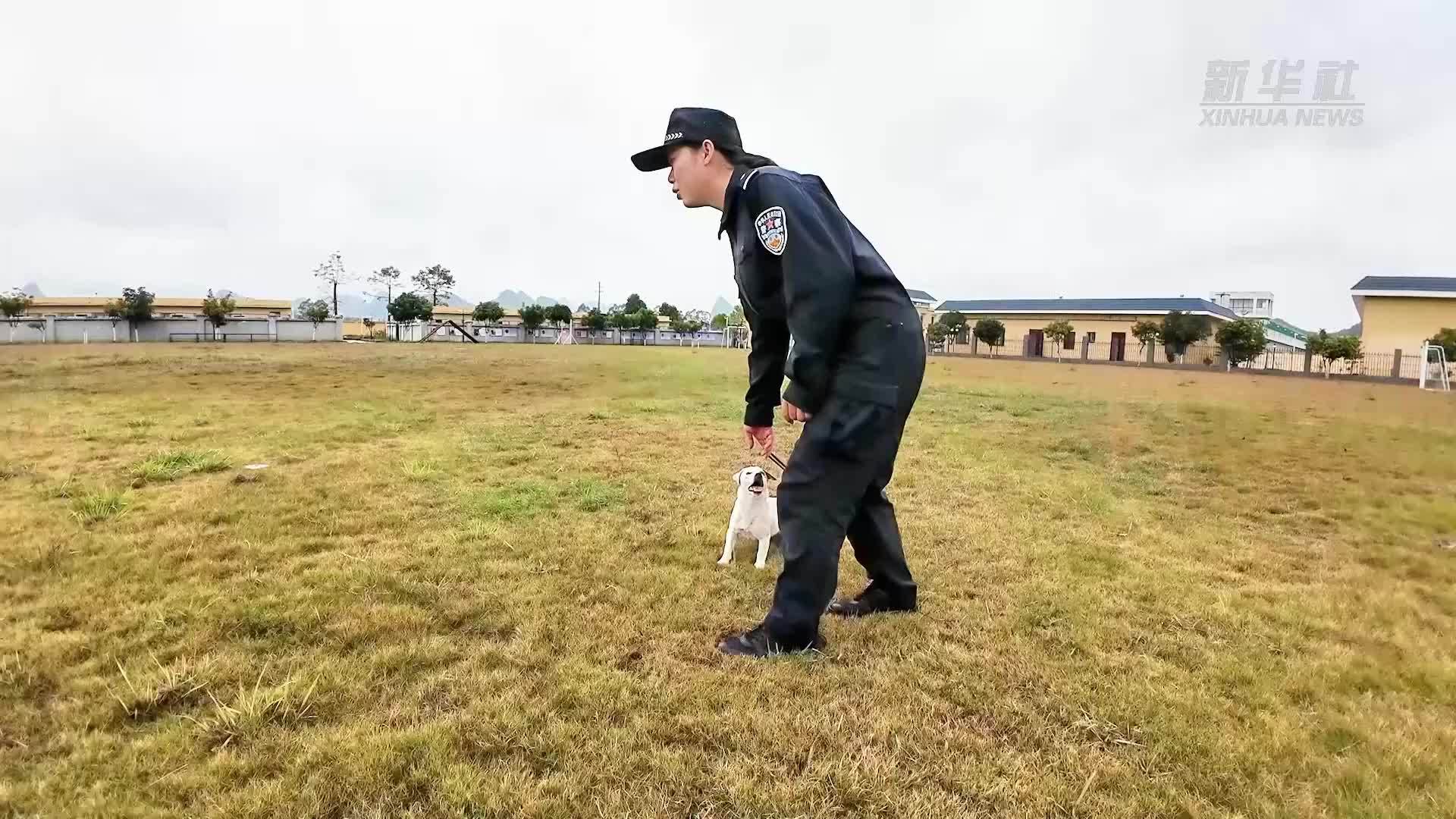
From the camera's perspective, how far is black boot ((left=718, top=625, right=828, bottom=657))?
2.58m

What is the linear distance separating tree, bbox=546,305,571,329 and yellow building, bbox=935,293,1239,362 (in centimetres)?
3357

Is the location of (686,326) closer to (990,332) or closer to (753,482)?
(990,332)

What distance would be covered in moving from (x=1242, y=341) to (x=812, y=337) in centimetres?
4081

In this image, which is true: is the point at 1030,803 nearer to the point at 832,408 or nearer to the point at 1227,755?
the point at 1227,755

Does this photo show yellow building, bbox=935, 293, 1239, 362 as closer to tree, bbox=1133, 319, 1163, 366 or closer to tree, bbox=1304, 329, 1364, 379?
tree, bbox=1133, 319, 1163, 366

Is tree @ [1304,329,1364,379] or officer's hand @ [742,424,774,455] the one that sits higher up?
tree @ [1304,329,1364,379]

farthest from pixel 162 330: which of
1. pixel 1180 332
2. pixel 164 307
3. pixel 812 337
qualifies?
pixel 1180 332

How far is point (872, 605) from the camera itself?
3090mm

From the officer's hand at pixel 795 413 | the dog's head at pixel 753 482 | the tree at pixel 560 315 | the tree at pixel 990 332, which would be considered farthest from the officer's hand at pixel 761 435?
the tree at pixel 560 315

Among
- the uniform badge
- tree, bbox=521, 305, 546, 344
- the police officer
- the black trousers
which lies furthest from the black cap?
tree, bbox=521, 305, 546, 344

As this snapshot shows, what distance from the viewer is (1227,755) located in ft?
6.69

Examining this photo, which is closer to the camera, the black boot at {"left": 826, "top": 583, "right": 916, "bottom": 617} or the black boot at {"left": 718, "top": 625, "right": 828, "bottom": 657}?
the black boot at {"left": 718, "top": 625, "right": 828, "bottom": 657}

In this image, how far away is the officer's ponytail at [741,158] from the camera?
8.99 feet

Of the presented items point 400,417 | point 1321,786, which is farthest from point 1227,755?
point 400,417
